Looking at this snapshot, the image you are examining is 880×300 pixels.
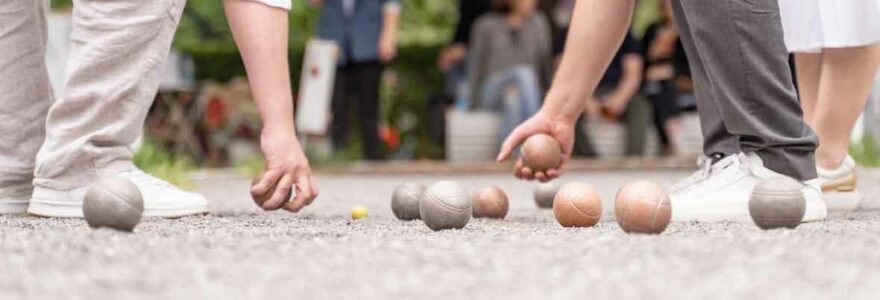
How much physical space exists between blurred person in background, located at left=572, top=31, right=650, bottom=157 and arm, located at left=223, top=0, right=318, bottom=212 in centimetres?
684

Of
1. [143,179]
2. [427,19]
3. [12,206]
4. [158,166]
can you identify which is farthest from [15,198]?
[427,19]

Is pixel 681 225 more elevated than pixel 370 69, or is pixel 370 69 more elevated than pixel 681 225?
pixel 681 225

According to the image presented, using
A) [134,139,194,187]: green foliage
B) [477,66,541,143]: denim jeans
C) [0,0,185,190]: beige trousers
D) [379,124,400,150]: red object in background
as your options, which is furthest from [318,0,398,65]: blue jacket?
[0,0,185,190]: beige trousers

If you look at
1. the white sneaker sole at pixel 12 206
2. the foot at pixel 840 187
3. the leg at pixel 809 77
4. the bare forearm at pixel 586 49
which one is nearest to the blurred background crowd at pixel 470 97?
the leg at pixel 809 77

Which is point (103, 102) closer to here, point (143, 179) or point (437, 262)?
point (143, 179)

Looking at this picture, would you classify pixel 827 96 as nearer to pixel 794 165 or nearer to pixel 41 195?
pixel 794 165

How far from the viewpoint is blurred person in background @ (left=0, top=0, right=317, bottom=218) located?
11.8ft

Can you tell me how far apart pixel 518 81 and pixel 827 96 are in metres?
5.67

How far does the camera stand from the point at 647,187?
3123 mm

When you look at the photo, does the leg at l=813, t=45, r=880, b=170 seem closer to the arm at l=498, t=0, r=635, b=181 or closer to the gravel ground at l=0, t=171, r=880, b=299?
the arm at l=498, t=0, r=635, b=181

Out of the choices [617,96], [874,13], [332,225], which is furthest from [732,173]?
[617,96]

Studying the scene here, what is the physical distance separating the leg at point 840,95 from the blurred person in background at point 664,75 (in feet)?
21.2

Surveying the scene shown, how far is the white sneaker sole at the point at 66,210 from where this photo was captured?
3.67 metres

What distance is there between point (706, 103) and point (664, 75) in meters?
7.19
